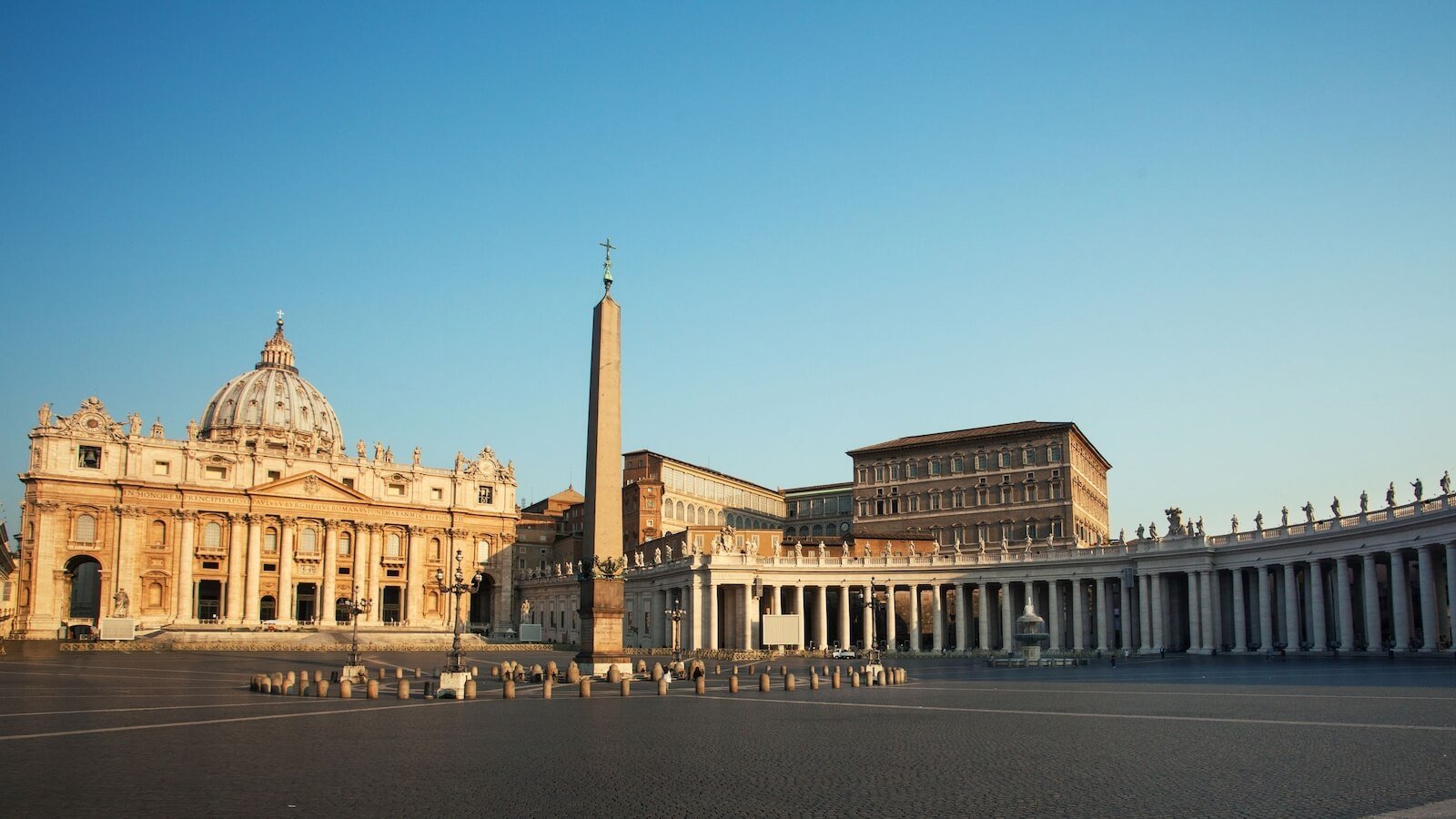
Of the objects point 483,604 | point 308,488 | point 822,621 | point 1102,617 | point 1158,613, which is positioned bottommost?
point 483,604

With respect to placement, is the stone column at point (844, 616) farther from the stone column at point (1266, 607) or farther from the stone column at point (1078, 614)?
the stone column at point (1266, 607)

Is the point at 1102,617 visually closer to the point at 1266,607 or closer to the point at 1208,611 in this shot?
the point at 1208,611

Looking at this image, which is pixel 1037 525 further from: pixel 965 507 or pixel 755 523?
pixel 755 523

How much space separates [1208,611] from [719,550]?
30.7 meters

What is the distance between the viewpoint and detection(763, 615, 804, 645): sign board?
2714 inches

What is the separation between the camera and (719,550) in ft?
259

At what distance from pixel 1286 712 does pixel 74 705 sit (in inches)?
1077

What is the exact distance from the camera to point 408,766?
1636 centimetres

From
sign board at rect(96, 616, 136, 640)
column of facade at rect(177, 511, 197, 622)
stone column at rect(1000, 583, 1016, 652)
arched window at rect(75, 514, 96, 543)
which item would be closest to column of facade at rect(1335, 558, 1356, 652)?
stone column at rect(1000, 583, 1016, 652)

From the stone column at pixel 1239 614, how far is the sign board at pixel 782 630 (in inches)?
961

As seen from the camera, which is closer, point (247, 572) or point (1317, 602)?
point (1317, 602)

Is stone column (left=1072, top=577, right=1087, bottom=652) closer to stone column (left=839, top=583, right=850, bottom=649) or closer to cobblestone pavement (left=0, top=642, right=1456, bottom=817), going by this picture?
Answer: stone column (left=839, top=583, right=850, bottom=649)

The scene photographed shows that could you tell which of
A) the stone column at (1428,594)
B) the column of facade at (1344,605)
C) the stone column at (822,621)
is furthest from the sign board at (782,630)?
the stone column at (1428,594)

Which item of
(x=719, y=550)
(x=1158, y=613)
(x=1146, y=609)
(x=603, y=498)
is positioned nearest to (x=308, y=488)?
(x=719, y=550)
